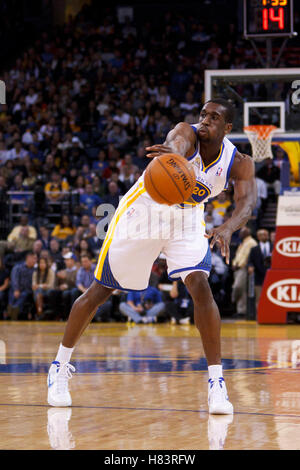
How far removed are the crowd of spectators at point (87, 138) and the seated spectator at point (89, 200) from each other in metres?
0.03

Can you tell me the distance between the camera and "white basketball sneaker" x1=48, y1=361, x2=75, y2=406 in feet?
15.5

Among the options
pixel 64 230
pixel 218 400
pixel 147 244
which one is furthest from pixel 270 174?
pixel 218 400

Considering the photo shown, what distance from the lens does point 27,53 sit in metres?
21.5

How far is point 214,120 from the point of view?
4730 millimetres

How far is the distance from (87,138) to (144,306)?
6.67m

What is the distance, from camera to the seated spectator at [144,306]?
12926 millimetres

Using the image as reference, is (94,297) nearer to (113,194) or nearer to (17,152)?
(113,194)

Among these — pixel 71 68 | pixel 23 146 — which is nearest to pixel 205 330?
pixel 23 146

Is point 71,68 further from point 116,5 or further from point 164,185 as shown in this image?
point 164,185

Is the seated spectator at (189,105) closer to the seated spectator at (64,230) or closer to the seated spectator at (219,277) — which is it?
the seated spectator at (64,230)

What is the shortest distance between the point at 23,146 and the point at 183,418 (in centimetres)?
1488

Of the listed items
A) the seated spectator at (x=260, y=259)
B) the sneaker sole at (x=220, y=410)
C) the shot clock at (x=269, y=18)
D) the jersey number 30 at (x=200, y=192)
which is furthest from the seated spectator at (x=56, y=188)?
Answer: the sneaker sole at (x=220, y=410)

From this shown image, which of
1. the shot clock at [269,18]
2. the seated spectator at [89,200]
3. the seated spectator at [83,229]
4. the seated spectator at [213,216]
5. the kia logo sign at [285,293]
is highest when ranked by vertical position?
the shot clock at [269,18]
